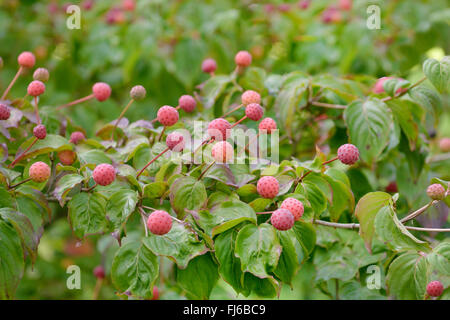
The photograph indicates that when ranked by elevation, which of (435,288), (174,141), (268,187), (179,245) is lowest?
(435,288)

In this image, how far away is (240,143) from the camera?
1.19m

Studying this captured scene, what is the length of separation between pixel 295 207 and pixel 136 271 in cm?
37

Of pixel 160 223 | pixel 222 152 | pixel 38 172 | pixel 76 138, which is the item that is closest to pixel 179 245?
pixel 160 223

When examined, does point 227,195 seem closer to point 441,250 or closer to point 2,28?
point 441,250

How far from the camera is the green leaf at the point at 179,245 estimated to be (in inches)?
39.3

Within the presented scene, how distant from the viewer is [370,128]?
1281 millimetres

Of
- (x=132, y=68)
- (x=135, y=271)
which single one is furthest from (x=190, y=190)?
(x=132, y=68)

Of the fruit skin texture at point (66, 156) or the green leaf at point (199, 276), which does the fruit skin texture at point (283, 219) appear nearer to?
the green leaf at point (199, 276)

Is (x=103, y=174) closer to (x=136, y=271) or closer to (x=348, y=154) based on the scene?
(x=136, y=271)

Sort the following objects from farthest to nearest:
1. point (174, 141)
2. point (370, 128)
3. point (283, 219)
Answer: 1. point (370, 128)
2. point (174, 141)
3. point (283, 219)

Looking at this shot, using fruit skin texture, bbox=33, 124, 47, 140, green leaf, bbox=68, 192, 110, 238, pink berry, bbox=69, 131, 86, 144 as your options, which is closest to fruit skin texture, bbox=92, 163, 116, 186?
green leaf, bbox=68, 192, 110, 238

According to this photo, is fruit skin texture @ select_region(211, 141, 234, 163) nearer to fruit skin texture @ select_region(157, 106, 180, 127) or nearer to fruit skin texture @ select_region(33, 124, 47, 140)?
fruit skin texture @ select_region(157, 106, 180, 127)

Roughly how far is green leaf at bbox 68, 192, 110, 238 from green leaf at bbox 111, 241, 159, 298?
0.25ft

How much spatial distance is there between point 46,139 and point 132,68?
1.33 metres
